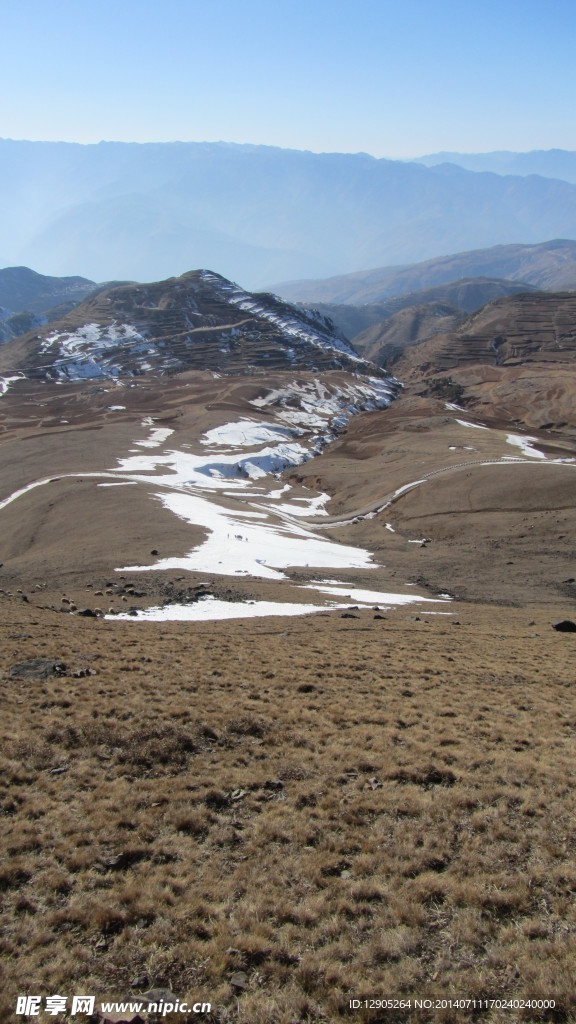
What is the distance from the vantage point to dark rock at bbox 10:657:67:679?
16281 mm

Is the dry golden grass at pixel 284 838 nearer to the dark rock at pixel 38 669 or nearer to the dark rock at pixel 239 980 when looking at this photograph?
the dark rock at pixel 239 980

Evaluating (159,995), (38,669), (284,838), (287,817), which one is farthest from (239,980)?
(38,669)

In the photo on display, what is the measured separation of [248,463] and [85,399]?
254 feet

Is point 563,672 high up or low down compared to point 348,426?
down

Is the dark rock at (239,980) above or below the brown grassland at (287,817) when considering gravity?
above

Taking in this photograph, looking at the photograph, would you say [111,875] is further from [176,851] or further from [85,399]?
[85,399]

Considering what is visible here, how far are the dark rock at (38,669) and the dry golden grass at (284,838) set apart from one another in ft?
1.57

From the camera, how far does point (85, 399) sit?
156 meters

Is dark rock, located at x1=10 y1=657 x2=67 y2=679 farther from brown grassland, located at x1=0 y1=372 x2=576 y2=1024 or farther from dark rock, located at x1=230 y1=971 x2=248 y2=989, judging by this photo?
dark rock, located at x1=230 y1=971 x2=248 y2=989

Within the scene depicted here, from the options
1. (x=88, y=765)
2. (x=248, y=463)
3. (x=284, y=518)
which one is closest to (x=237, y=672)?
(x=88, y=765)

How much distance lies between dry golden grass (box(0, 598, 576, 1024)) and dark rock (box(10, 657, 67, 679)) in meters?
0.48

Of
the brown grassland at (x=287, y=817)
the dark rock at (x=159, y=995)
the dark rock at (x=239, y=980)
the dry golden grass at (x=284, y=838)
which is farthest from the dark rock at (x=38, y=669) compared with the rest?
the dark rock at (x=239, y=980)

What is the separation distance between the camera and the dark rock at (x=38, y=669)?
1628cm

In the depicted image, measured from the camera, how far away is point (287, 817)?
33.6 ft
